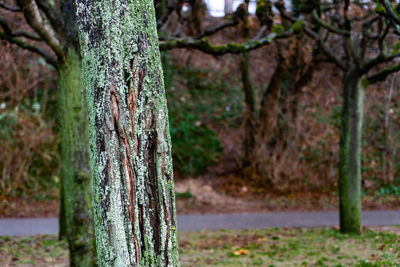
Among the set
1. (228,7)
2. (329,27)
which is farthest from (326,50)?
(228,7)

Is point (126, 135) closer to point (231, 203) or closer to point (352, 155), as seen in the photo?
point (352, 155)

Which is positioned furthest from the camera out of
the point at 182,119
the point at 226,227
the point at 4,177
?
the point at 182,119

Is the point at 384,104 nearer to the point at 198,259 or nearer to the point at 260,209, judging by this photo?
the point at 260,209

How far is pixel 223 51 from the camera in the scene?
255 inches

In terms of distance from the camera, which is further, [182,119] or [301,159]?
[182,119]

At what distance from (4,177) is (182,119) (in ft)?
19.8

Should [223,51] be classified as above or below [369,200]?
above

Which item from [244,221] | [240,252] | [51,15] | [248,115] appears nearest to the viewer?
[51,15]

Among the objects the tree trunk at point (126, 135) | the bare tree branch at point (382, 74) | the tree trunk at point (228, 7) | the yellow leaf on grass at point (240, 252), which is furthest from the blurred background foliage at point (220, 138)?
the tree trunk at point (126, 135)

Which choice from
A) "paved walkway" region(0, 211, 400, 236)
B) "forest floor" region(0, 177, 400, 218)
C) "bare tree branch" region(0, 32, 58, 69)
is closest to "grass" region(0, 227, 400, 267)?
"paved walkway" region(0, 211, 400, 236)

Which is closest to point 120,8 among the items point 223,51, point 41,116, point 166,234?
point 166,234

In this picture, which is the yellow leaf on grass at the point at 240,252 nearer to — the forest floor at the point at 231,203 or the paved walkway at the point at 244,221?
the paved walkway at the point at 244,221

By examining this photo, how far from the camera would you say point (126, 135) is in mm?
2641

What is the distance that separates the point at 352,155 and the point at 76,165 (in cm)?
493
